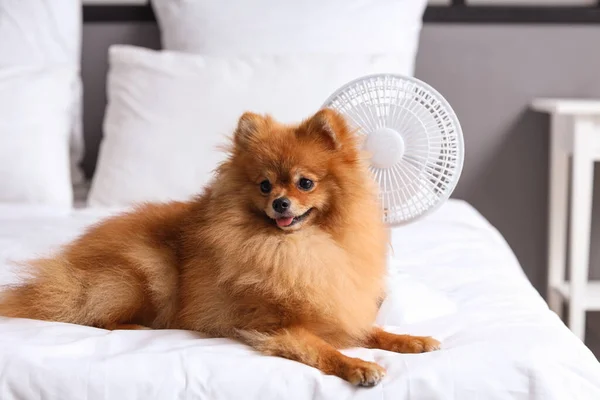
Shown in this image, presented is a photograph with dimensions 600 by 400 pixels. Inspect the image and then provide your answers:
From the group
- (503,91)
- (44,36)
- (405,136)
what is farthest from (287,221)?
(503,91)

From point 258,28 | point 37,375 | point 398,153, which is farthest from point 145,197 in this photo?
point 37,375

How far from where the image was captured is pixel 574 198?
232cm

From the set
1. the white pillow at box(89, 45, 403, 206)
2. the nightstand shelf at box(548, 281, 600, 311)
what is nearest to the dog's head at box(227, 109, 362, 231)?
the white pillow at box(89, 45, 403, 206)

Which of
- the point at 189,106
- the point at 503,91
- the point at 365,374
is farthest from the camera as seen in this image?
the point at 503,91

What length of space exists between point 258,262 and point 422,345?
0.32 meters

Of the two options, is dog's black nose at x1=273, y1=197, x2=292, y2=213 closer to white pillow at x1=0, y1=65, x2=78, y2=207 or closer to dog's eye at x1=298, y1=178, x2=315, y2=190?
dog's eye at x1=298, y1=178, x2=315, y2=190

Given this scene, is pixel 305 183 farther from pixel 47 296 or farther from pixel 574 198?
pixel 574 198

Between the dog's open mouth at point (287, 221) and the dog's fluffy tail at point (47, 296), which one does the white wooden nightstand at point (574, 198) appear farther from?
the dog's fluffy tail at point (47, 296)

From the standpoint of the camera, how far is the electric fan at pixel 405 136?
61.6 inches

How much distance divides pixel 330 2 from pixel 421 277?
1221 millimetres

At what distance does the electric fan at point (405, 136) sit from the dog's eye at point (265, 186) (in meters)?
0.34

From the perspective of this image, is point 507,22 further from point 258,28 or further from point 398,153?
point 398,153

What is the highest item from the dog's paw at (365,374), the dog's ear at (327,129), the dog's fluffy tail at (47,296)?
the dog's ear at (327,129)

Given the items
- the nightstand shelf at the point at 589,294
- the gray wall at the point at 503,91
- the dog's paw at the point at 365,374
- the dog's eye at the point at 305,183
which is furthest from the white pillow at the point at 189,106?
the dog's paw at the point at 365,374
